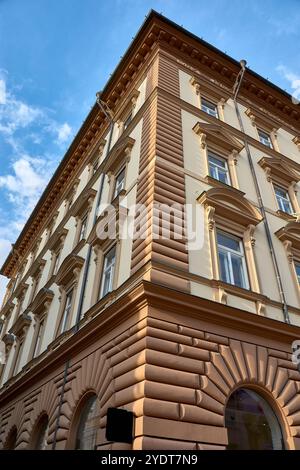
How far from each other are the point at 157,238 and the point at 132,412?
3449 mm

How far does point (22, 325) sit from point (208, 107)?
1179 centimetres

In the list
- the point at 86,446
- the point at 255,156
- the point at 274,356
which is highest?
the point at 255,156

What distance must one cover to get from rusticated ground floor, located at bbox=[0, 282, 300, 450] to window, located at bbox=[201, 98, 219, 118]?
28.0 ft

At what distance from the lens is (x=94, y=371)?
7645mm

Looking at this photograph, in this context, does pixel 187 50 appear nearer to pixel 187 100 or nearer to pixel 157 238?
pixel 187 100

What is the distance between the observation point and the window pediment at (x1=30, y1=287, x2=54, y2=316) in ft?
44.3

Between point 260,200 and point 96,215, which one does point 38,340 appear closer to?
point 96,215

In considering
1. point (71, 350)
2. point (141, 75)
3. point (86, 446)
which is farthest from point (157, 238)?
point (141, 75)

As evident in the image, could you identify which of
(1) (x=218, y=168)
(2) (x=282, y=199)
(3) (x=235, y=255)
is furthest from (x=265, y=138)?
(3) (x=235, y=255)

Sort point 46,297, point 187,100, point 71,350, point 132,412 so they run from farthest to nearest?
point 46,297, point 187,100, point 71,350, point 132,412

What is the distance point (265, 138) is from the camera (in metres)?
15.0

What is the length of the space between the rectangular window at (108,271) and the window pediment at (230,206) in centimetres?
282

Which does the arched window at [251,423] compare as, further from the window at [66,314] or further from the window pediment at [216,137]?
the window pediment at [216,137]

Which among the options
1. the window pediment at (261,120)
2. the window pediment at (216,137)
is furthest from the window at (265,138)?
the window pediment at (216,137)
